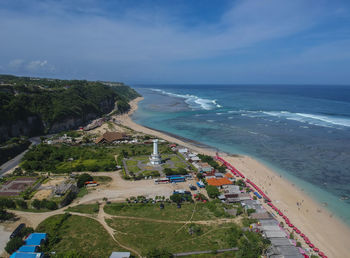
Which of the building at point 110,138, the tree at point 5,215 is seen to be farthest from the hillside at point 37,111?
the tree at point 5,215

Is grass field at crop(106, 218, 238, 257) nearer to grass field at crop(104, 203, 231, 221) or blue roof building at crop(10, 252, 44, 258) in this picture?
grass field at crop(104, 203, 231, 221)

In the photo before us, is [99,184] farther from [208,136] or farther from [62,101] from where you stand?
[62,101]

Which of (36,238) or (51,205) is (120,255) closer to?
(36,238)

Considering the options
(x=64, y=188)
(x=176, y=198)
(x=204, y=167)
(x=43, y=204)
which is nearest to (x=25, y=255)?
(x=43, y=204)

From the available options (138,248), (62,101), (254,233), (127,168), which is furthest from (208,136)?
(62,101)

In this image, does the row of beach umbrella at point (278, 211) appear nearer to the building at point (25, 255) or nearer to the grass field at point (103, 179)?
the grass field at point (103, 179)

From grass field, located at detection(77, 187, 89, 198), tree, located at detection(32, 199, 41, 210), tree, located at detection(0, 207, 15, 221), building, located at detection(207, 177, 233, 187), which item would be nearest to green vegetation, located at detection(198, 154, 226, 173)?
building, located at detection(207, 177, 233, 187)
